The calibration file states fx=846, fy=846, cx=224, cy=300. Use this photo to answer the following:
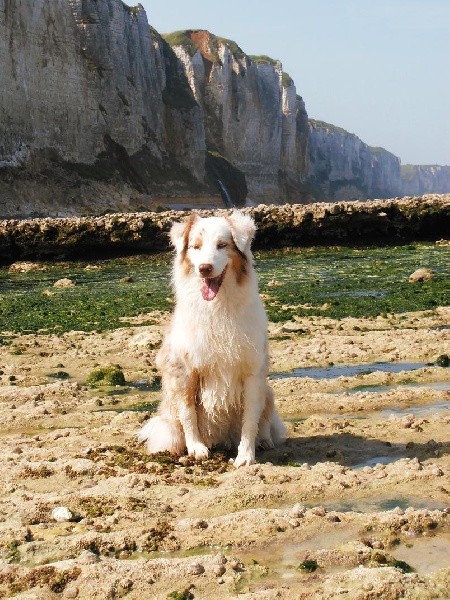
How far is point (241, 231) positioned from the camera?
6.24 m

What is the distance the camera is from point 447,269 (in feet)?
80.3

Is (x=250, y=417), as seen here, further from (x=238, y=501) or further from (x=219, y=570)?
(x=219, y=570)

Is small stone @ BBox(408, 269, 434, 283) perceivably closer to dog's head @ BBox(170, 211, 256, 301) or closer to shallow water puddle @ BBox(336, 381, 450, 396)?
shallow water puddle @ BBox(336, 381, 450, 396)

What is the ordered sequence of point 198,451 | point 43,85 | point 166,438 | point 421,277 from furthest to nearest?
1. point 43,85
2. point 421,277
3. point 166,438
4. point 198,451

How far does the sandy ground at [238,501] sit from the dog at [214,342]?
0.33m

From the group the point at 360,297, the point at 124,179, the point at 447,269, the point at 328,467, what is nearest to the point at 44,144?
the point at 124,179

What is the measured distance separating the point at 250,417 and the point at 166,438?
806 millimetres

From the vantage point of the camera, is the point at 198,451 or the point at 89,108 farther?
the point at 89,108

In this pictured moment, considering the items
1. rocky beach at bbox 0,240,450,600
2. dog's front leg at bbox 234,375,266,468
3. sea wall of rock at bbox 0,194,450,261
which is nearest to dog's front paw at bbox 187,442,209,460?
rocky beach at bbox 0,240,450,600

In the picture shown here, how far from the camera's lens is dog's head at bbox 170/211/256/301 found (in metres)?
6.07

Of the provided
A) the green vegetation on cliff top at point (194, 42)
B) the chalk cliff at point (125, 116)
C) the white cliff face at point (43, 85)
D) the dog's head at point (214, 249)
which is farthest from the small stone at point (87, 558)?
the green vegetation on cliff top at point (194, 42)

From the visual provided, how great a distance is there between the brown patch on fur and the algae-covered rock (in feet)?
14.1

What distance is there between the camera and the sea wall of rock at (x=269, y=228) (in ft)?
113

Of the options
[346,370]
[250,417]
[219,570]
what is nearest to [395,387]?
[346,370]
